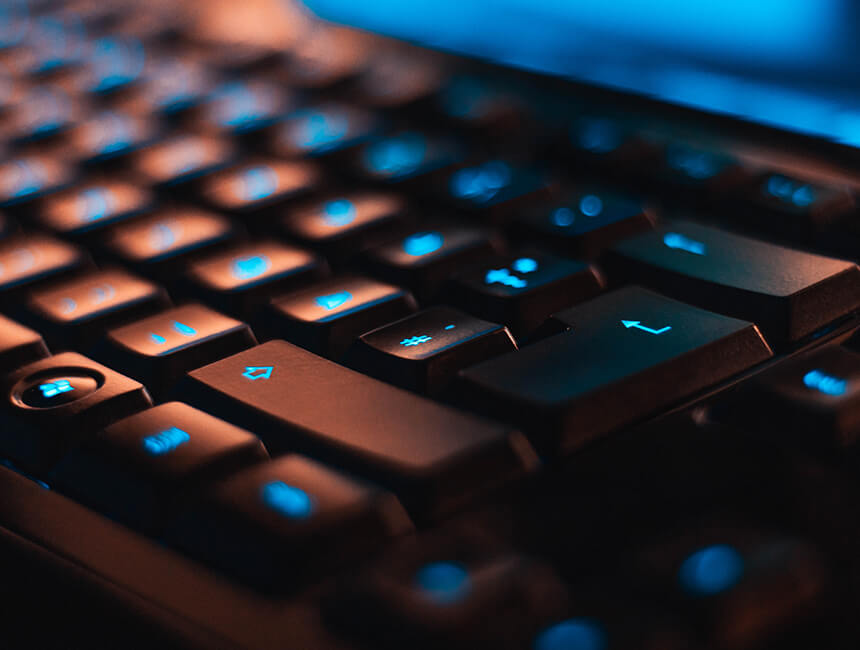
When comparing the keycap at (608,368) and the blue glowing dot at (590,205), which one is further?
the blue glowing dot at (590,205)

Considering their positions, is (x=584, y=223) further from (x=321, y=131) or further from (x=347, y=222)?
(x=321, y=131)

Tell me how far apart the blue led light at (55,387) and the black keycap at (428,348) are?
135 millimetres

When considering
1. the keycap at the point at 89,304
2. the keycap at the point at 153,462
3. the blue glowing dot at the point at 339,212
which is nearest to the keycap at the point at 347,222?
the blue glowing dot at the point at 339,212

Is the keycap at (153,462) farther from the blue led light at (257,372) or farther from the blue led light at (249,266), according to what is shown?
the blue led light at (249,266)

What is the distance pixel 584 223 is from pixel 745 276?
12 centimetres

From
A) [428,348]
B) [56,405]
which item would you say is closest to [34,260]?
[56,405]

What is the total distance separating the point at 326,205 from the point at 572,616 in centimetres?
40

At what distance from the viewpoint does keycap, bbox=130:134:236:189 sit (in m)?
0.71

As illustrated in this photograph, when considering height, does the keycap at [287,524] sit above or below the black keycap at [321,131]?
below

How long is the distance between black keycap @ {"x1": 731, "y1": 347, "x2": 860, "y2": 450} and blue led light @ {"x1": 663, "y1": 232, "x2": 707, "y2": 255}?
129 mm

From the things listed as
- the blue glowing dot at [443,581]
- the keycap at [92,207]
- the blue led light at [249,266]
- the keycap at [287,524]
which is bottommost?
the blue glowing dot at [443,581]

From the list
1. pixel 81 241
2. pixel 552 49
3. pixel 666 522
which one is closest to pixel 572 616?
pixel 666 522

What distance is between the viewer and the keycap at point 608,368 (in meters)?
0.40

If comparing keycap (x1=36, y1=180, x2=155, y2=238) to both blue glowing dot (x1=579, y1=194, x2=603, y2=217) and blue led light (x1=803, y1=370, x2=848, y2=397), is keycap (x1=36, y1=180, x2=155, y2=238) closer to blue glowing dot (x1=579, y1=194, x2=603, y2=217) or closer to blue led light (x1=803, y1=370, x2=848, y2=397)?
blue glowing dot (x1=579, y1=194, x2=603, y2=217)
